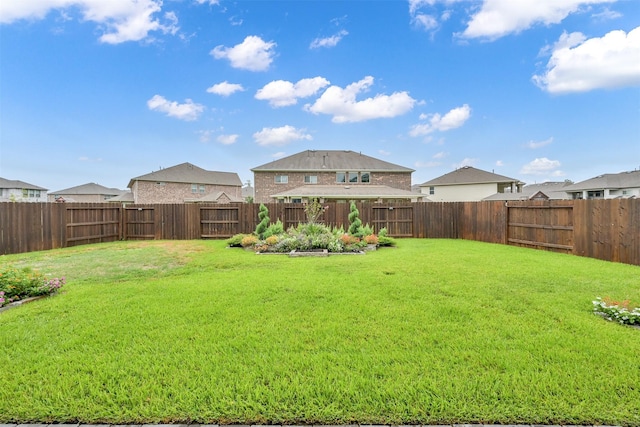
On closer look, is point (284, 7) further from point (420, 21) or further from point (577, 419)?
point (577, 419)

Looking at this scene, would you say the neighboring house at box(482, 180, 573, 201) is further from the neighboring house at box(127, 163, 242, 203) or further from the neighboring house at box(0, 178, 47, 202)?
the neighboring house at box(0, 178, 47, 202)

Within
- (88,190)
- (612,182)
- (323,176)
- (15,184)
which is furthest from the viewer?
(88,190)

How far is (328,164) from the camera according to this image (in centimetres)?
2808

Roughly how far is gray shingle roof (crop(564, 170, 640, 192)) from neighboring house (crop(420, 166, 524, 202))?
6.02 m

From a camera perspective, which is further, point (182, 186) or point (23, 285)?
point (182, 186)

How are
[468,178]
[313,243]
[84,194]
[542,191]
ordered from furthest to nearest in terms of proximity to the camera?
[84,194] → [542,191] → [468,178] → [313,243]

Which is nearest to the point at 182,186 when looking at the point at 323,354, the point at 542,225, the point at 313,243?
the point at 313,243

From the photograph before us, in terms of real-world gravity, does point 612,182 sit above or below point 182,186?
below

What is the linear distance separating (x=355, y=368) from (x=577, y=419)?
156 centimetres

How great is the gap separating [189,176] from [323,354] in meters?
38.8

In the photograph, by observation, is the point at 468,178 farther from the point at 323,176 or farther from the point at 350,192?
the point at 350,192

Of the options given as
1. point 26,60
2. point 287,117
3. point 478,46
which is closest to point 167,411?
point 26,60

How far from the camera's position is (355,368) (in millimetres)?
2695

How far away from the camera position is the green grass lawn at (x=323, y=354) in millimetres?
2193
